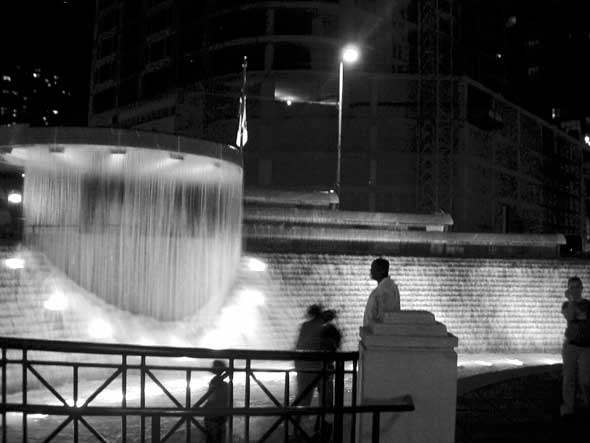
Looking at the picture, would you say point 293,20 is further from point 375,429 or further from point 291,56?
point 375,429

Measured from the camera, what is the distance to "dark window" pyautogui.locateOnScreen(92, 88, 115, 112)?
70375 millimetres

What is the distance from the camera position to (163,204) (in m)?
18.6

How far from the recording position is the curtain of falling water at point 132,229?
1719 centimetres

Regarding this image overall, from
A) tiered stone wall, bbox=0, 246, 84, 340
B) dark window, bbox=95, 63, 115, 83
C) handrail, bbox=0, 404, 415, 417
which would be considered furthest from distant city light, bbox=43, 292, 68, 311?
dark window, bbox=95, 63, 115, 83

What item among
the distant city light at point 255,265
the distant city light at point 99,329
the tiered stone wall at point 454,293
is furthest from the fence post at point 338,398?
the distant city light at point 255,265

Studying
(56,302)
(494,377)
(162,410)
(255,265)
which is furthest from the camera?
(255,265)

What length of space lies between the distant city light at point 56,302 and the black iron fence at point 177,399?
Answer: 1.16 meters

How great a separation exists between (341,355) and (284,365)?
1140 centimetres

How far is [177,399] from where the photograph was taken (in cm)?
1266

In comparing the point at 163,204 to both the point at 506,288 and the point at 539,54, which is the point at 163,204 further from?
the point at 539,54

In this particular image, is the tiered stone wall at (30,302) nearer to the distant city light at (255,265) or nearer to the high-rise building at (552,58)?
the distant city light at (255,265)

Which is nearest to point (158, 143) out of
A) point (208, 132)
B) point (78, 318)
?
point (78, 318)

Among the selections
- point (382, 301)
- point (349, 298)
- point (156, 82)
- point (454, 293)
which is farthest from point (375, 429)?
point (156, 82)

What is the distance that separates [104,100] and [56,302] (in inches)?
2339
